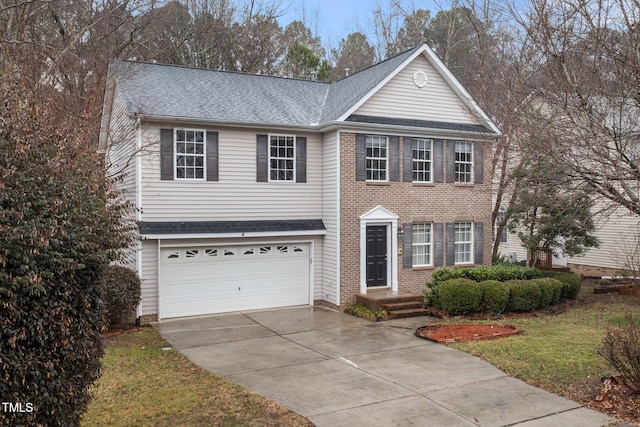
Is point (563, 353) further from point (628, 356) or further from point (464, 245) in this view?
point (464, 245)

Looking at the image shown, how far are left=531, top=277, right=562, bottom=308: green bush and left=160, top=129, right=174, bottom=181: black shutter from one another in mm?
10858

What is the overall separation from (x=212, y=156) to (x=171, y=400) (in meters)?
8.30

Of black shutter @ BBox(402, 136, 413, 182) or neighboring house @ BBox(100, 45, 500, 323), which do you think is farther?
black shutter @ BBox(402, 136, 413, 182)

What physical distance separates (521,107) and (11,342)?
7.78 meters

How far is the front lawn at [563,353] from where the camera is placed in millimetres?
8156

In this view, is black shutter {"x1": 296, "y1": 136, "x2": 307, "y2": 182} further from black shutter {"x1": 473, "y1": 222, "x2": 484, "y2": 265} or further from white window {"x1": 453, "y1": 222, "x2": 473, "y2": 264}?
black shutter {"x1": 473, "y1": 222, "x2": 484, "y2": 265}

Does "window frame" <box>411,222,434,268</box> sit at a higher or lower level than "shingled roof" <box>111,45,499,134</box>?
lower

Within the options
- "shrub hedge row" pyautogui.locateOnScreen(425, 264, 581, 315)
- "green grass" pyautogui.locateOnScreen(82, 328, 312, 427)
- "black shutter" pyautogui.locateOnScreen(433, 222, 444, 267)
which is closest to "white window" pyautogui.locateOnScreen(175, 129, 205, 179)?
"green grass" pyautogui.locateOnScreen(82, 328, 312, 427)

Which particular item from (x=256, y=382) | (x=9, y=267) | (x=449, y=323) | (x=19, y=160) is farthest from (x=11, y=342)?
(x=449, y=323)

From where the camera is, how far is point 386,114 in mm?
16438

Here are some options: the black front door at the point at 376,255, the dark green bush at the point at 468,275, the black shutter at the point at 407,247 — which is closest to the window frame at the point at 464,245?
the black shutter at the point at 407,247

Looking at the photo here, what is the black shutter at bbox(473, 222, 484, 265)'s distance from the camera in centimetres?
1798

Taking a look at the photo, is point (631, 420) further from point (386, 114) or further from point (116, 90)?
point (116, 90)

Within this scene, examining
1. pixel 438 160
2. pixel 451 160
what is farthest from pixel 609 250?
pixel 438 160
